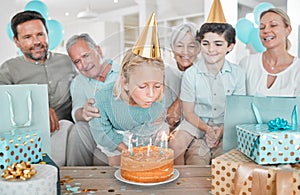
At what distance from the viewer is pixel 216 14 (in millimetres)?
1438

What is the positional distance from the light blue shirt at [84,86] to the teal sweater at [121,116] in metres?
0.03

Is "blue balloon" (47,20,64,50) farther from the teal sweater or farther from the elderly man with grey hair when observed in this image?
the teal sweater

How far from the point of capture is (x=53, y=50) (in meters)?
1.41

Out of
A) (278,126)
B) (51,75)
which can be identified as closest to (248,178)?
(278,126)

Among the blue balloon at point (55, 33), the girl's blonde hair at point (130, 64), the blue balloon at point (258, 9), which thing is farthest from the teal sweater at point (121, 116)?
the blue balloon at point (258, 9)

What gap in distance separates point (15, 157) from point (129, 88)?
47 centimetres

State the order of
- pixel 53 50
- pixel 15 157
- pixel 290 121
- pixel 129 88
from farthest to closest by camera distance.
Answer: pixel 53 50 < pixel 129 88 < pixel 290 121 < pixel 15 157

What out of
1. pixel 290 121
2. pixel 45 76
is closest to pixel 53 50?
pixel 45 76

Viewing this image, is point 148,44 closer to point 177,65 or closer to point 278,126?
point 177,65

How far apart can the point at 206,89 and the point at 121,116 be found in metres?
0.36

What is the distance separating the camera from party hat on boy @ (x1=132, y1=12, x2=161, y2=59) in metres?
1.28

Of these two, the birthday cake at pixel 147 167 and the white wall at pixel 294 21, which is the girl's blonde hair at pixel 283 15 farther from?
the birthday cake at pixel 147 167

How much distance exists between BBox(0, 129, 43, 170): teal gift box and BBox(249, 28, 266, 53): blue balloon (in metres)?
0.93

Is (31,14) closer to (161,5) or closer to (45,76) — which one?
(45,76)
